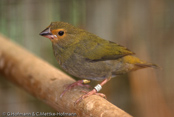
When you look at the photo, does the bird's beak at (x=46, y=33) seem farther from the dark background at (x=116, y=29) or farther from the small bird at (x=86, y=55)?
the dark background at (x=116, y=29)

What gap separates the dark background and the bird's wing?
1702 mm

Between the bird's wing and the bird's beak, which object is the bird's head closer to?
the bird's beak

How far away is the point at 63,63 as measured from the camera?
2574 mm

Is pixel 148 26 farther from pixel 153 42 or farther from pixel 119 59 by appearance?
pixel 119 59

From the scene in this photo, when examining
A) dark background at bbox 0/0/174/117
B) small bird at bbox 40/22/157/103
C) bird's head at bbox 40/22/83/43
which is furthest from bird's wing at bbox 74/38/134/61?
dark background at bbox 0/0/174/117

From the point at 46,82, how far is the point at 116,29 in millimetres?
2326

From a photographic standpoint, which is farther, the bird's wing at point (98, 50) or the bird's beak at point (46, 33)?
the bird's wing at point (98, 50)

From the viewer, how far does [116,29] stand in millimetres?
4613

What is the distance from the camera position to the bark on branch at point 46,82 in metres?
1.98

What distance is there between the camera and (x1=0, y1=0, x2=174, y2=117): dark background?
14.8 ft

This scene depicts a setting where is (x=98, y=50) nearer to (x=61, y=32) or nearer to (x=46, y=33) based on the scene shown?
(x=61, y=32)

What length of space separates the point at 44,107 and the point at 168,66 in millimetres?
2313

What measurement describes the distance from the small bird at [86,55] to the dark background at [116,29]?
167cm

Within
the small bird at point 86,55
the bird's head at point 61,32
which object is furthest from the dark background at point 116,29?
the bird's head at point 61,32
